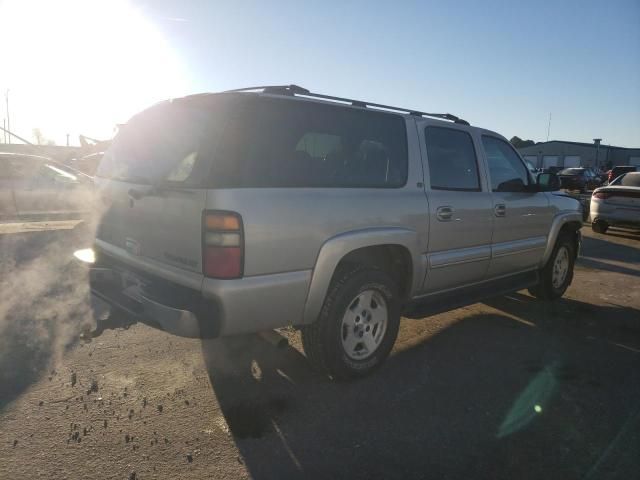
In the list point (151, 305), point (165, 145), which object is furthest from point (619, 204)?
point (151, 305)

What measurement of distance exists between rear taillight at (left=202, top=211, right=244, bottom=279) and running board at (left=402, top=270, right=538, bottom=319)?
1.70 meters

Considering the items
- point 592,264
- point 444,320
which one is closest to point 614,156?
point 592,264

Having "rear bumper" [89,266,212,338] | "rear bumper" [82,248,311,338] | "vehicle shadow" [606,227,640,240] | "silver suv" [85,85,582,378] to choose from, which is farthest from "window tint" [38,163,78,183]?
"vehicle shadow" [606,227,640,240]

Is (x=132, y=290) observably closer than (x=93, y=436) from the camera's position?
No

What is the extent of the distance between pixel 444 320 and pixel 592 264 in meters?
4.71

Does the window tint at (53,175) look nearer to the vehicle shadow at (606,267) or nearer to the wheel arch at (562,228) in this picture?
the wheel arch at (562,228)

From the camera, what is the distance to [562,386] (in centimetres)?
353

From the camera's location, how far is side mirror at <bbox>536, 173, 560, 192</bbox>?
5.04m

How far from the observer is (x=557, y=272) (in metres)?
5.79

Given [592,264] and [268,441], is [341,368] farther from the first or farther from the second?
[592,264]

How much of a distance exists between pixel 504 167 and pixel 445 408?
2.70 metres

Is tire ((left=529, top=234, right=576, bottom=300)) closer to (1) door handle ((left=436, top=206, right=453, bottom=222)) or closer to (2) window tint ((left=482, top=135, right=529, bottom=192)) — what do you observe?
(2) window tint ((left=482, top=135, right=529, bottom=192))

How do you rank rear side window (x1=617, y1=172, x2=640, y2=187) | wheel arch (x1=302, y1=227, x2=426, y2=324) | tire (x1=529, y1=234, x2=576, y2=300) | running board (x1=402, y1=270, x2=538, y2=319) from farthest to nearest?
rear side window (x1=617, y1=172, x2=640, y2=187)
tire (x1=529, y1=234, x2=576, y2=300)
running board (x1=402, y1=270, x2=538, y2=319)
wheel arch (x1=302, y1=227, x2=426, y2=324)

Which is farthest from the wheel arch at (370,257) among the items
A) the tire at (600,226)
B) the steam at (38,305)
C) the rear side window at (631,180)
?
the rear side window at (631,180)
